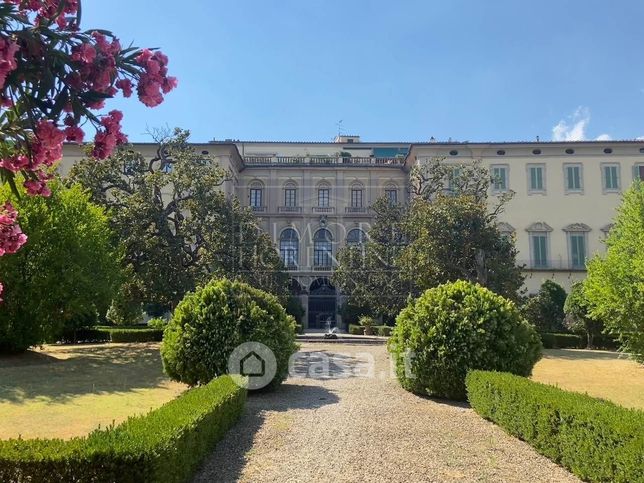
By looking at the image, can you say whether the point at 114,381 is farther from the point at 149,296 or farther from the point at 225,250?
the point at 225,250

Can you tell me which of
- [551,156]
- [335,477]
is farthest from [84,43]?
[551,156]

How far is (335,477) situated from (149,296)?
18848mm

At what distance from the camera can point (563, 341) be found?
1021 inches

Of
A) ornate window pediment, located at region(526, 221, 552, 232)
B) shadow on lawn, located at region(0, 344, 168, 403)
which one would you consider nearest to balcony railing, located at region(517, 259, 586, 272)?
ornate window pediment, located at region(526, 221, 552, 232)

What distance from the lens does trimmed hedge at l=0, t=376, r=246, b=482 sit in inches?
163

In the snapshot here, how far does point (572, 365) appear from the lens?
1745 cm

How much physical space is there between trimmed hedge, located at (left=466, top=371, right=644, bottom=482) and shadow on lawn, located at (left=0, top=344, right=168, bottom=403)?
311 inches

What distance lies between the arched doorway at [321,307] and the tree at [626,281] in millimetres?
26429

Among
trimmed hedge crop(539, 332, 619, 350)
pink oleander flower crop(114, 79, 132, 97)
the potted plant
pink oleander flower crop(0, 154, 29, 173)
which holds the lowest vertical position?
trimmed hedge crop(539, 332, 619, 350)


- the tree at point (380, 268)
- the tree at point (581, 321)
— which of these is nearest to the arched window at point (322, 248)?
the tree at point (380, 268)

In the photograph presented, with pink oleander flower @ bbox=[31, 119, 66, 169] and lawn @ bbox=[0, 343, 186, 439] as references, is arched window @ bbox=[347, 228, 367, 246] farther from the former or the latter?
pink oleander flower @ bbox=[31, 119, 66, 169]

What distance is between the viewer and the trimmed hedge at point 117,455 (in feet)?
13.6

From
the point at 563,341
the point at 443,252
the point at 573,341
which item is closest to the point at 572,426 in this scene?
the point at 443,252

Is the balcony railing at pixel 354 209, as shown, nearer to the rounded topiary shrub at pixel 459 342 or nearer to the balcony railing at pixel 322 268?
the balcony railing at pixel 322 268
